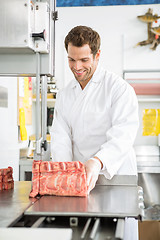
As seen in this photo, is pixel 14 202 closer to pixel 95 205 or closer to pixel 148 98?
pixel 95 205

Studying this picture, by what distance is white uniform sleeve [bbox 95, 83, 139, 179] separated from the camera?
65.5 inches

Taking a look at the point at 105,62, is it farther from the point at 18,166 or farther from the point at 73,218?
the point at 73,218

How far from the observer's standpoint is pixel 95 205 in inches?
48.5

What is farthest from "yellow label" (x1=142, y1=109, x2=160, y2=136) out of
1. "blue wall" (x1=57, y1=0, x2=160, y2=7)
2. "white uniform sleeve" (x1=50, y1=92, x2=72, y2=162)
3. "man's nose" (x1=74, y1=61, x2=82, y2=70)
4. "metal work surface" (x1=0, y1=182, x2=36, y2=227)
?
"metal work surface" (x1=0, y1=182, x2=36, y2=227)

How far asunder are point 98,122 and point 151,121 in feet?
7.27

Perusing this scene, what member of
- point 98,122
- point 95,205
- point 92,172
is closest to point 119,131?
point 98,122

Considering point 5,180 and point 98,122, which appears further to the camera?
point 98,122

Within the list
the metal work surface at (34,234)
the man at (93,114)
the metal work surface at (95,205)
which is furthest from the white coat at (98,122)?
the metal work surface at (34,234)

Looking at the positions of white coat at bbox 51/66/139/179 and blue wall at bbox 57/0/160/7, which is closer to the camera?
white coat at bbox 51/66/139/179

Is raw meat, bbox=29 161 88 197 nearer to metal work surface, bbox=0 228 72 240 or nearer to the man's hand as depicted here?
the man's hand

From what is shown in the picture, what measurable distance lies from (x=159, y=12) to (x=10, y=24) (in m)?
2.84

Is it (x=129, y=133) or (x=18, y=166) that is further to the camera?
(x=18, y=166)

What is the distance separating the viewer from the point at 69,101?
2.05m

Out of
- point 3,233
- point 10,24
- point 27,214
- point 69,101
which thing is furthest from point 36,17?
point 3,233
